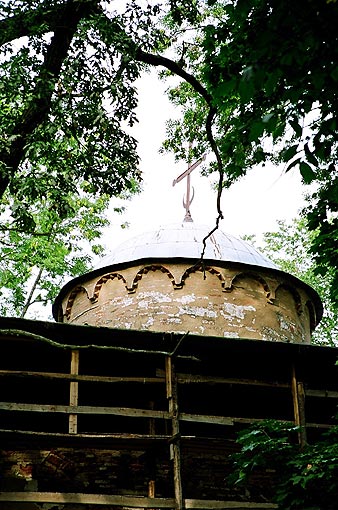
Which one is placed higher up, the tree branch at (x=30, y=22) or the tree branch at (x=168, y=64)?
the tree branch at (x=168, y=64)

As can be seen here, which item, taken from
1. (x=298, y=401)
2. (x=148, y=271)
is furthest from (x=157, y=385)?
(x=148, y=271)

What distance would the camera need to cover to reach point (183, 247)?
559 inches

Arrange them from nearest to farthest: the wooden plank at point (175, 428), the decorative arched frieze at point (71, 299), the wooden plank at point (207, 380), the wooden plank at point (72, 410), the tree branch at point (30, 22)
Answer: the tree branch at point (30, 22) → the wooden plank at point (175, 428) → the wooden plank at point (72, 410) → the wooden plank at point (207, 380) → the decorative arched frieze at point (71, 299)

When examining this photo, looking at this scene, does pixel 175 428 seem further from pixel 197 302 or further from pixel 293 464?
pixel 197 302

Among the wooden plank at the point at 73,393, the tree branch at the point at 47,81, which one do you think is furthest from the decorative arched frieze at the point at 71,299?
the tree branch at the point at 47,81

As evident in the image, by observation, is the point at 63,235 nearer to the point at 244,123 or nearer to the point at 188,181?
the point at 188,181

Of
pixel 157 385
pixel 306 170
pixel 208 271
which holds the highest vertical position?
pixel 208 271

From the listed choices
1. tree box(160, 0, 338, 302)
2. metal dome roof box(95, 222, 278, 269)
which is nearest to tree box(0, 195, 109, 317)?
metal dome roof box(95, 222, 278, 269)

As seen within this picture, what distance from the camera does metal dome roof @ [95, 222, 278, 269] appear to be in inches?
551

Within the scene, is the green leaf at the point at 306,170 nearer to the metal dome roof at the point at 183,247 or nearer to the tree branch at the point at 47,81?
the tree branch at the point at 47,81

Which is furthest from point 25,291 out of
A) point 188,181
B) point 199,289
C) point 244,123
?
point 244,123

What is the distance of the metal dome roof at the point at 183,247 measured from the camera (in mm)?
14000

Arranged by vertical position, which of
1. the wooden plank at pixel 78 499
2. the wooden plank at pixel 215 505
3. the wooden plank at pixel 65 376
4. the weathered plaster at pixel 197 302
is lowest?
the wooden plank at pixel 215 505

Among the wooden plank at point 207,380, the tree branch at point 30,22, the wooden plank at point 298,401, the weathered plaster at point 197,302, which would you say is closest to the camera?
the tree branch at point 30,22
